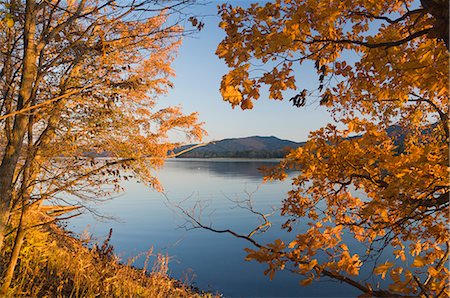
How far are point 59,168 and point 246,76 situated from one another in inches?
177

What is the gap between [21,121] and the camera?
14.9ft

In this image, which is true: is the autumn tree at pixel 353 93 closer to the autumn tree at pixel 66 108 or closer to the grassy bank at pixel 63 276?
the autumn tree at pixel 66 108

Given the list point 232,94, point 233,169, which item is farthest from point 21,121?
point 233,169

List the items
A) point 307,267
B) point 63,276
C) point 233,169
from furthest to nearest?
point 233,169 → point 63,276 → point 307,267

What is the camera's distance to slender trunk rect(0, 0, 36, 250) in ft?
14.3

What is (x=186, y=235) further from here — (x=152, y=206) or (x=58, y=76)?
→ (x=58, y=76)

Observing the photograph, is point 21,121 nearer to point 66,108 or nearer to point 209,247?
point 66,108

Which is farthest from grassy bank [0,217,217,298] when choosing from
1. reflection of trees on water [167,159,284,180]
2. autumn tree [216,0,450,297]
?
reflection of trees on water [167,159,284,180]

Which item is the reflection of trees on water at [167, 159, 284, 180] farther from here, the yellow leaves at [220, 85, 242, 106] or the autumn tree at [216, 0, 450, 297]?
the yellow leaves at [220, 85, 242, 106]

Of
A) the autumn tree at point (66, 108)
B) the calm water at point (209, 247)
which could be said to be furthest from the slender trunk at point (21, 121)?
the calm water at point (209, 247)

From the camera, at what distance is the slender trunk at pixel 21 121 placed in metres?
4.35

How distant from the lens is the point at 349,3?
103 inches

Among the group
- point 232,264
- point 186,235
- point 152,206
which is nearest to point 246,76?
point 232,264

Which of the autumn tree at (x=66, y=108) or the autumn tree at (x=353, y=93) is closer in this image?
the autumn tree at (x=353, y=93)
